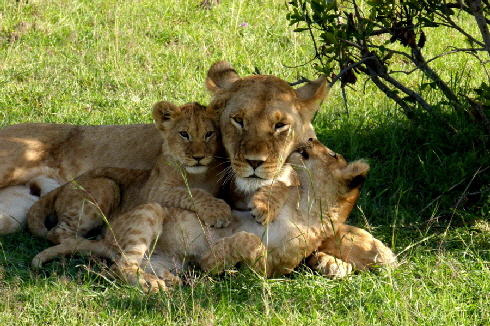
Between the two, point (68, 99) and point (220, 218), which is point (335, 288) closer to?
point (220, 218)

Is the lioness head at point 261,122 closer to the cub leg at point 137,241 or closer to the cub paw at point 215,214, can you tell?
the cub paw at point 215,214

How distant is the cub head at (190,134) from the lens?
429 cm

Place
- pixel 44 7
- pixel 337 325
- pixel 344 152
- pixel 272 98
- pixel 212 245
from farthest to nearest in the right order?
1. pixel 44 7
2. pixel 344 152
3. pixel 272 98
4. pixel 212 245
5. pixel 337 325

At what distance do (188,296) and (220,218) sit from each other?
0.66m

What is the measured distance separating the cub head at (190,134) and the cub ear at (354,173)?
2.73ft

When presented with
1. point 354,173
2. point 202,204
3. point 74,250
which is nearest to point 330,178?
point 354,173

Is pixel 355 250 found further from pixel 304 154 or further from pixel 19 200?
pixel 19 200

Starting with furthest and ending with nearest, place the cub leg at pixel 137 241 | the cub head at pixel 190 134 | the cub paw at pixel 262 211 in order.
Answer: the cub head at pixel 190 134
the cub paw at pixel 262 211
the cub leg at pixel 137 241

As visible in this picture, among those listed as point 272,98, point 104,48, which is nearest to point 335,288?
point 272,98

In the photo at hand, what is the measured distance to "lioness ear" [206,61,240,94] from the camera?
4736mm

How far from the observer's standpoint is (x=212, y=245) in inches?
148

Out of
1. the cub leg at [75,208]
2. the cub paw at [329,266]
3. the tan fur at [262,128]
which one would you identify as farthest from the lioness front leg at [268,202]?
the cub leg at [75,208]

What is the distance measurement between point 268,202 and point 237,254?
346 mm

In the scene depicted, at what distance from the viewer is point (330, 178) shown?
4.08 meters
